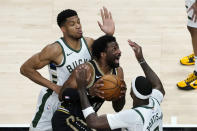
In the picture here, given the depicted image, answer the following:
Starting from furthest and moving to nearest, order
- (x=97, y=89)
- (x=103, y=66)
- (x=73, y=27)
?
(x=73, y=27), (x=103, y=66), (x=97, y=89)

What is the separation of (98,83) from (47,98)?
947mm

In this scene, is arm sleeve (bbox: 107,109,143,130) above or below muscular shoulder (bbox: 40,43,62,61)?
below

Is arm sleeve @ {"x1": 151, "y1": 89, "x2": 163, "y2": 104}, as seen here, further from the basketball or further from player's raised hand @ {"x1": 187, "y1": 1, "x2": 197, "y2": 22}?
player's raised hand @ {"x1": 187, "y1": 1, "x2": 197, "y2": 22}

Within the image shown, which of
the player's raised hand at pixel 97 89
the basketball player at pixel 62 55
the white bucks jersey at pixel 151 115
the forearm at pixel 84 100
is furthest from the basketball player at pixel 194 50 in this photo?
the forearm at pixel 84 100

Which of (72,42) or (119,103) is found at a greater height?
(72,42)

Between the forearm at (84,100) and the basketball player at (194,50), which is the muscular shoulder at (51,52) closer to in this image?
the forearm at (84,100)

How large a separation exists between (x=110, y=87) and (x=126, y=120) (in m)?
0.53

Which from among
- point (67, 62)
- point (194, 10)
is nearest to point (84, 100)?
point (67, 62)

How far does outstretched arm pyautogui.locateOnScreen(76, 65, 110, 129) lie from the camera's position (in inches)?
182

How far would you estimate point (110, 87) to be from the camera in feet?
16.5

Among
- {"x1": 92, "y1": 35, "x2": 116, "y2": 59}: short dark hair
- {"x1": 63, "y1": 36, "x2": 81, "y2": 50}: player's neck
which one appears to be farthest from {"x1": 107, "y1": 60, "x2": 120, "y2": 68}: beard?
{"x1": 63, "y1": 36, "x2": 81, "y2": 50}: player's neck

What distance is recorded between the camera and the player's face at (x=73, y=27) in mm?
5555

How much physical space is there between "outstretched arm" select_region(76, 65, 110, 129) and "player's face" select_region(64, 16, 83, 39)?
30.3 inches

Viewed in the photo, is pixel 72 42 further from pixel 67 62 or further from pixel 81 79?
pixel 81 79
